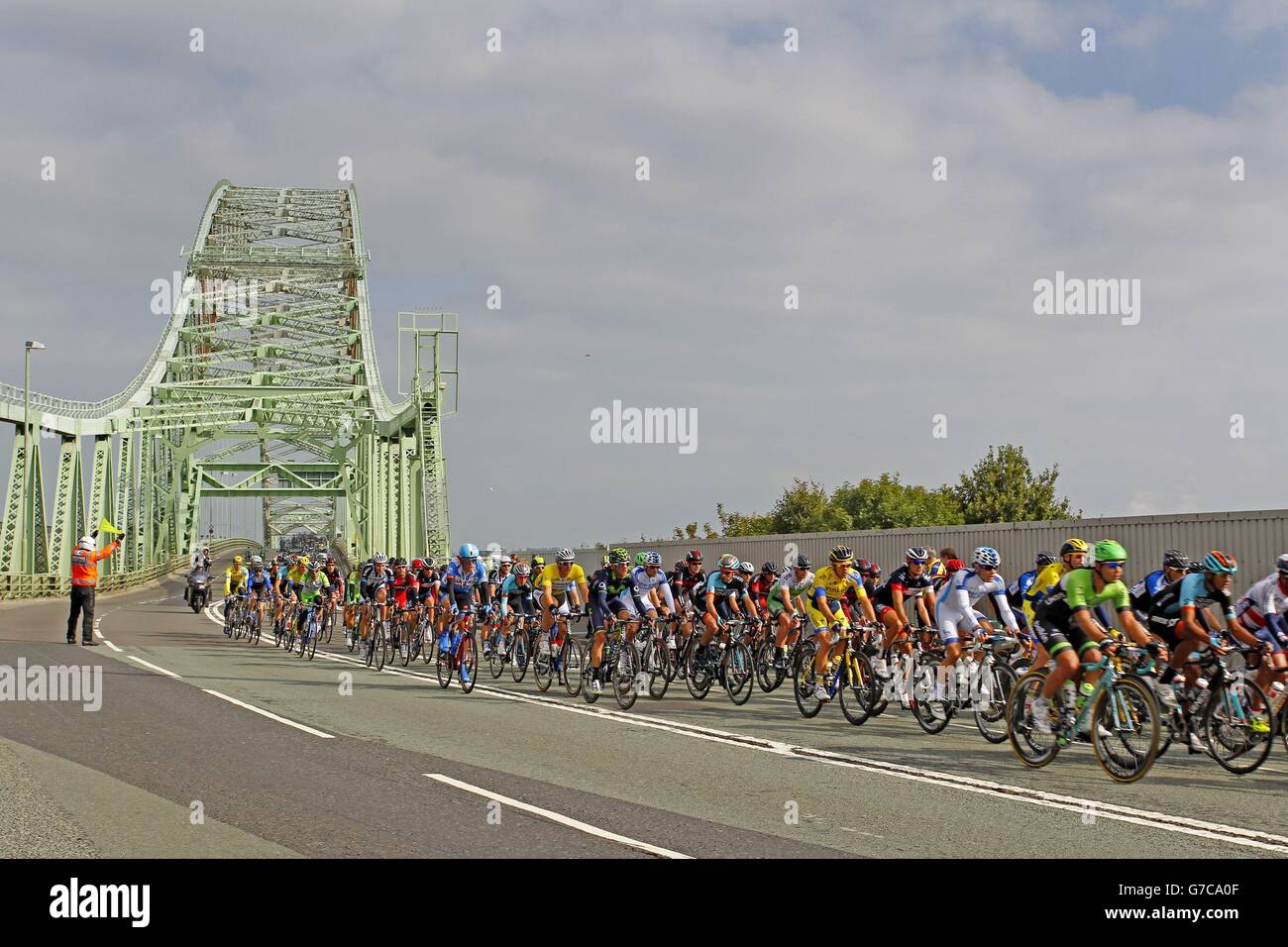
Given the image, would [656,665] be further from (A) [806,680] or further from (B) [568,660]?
(A) [806,680]

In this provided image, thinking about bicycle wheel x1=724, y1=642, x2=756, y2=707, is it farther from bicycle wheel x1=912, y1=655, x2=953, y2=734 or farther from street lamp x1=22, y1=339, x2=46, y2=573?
street lamp x1=22, y1=339, x2=46, y2=573

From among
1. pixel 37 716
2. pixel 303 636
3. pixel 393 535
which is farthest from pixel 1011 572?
pixel 393 535

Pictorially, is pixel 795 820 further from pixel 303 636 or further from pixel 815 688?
pixel 303 636

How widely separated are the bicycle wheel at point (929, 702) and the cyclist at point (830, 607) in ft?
3.18

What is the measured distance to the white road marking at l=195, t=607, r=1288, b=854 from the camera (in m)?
7.23

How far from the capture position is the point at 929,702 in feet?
39.4

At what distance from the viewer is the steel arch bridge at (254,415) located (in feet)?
169

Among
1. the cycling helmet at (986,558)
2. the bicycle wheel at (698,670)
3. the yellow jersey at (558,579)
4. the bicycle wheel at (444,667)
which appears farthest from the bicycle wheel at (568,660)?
the cycling helmet at (986,558)

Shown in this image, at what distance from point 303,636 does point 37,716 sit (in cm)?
1049

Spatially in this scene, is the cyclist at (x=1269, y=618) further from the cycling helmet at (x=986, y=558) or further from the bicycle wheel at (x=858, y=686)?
the bicycle wheel at (x=858, y=686)

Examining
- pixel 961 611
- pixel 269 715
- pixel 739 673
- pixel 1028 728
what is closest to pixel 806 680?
pixel 739 673

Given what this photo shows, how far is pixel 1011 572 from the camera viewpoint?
22.8 metres

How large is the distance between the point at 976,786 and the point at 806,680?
4327mm

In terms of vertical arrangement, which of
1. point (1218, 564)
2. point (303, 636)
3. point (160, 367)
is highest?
point (160, 367)
